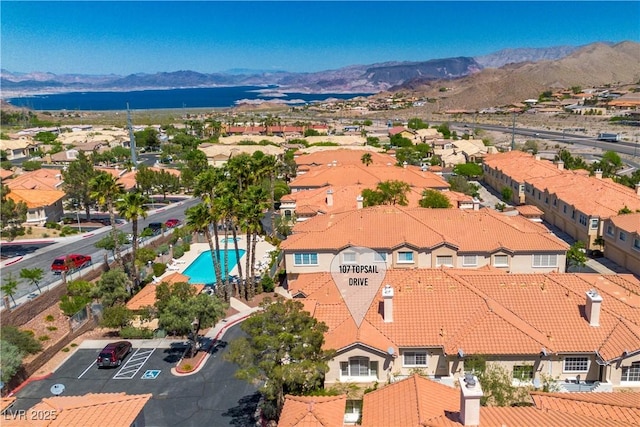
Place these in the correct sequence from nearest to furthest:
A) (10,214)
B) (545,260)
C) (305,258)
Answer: (545,260) < (305,258) < (10,214)

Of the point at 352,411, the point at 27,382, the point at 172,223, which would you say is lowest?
the point at 27,382

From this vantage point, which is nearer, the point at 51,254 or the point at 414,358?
the point at 414,358

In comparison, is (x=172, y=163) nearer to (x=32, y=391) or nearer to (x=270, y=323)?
(x=32, y=391)

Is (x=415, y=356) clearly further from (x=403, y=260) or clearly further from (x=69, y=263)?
(x=69, y=263)

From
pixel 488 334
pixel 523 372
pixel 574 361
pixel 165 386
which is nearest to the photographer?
pixel 523 372

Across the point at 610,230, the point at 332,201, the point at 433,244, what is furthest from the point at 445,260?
the point at 610,230

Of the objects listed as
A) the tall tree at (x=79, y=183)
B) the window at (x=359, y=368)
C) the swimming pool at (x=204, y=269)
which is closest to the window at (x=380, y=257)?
the window at (x=359, y=368)
